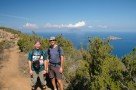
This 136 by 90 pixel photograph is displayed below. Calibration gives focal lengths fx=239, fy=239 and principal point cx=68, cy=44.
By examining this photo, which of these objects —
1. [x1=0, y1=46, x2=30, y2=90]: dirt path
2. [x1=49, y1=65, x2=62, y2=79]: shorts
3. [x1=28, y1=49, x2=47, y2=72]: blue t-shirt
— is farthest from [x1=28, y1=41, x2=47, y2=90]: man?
[x1=0, y1=46, x2=30, y2=90]: dirt path

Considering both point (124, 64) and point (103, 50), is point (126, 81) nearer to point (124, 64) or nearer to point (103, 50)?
point (124, 64)

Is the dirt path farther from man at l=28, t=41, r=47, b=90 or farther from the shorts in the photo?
the shorts

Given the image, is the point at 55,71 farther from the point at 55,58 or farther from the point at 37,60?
the point at 37,60

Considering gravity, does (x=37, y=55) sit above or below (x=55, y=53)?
below

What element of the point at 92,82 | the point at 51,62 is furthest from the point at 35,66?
the point at 92,82

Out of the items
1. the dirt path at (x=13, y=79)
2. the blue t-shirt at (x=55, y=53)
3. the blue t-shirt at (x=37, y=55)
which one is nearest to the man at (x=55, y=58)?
the blue t-shirt at (x=55, y=53)

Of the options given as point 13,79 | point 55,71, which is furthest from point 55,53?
point 13,79

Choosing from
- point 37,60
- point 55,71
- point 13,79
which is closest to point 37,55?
point 37,60

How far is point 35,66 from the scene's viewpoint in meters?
11.0

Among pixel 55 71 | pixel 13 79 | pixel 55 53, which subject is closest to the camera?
pixel 55 53

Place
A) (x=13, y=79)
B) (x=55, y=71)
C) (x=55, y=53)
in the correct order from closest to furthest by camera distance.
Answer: (x=55, y=53) < (x=55, y=71) < (x=13, y=79)

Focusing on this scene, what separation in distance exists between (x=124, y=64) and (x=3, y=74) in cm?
925

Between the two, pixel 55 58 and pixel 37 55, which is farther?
pixel 37 55

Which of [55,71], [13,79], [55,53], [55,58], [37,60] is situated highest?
[55,53]
